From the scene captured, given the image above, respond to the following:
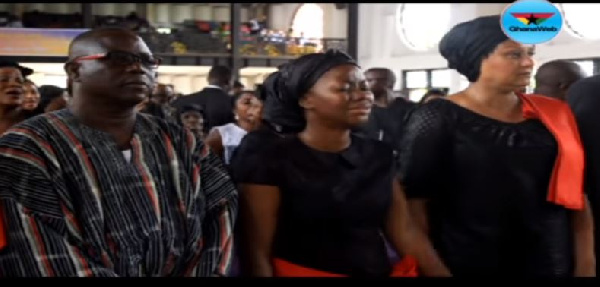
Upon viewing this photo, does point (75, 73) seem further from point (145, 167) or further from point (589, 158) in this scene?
point (589, 158)

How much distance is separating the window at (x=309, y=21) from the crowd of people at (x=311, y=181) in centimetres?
1698

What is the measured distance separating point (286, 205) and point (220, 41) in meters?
14.9

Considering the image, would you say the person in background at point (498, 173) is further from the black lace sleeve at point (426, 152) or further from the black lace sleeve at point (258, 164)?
the black lace sleeve at point (258, 164)

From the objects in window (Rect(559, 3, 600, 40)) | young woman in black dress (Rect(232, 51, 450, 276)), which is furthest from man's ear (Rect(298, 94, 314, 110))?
window (Rect(559, 3, 600, 40))

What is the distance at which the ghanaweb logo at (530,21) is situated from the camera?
212 cm

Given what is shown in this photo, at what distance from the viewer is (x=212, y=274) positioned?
5.78ft

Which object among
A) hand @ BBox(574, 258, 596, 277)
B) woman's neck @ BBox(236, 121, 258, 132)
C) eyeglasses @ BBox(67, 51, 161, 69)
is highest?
eyeglasses @ BBox(67, 51, 161, 69)

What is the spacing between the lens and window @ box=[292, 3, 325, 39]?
63.2ft

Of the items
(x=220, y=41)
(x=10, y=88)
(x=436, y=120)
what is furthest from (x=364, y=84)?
(x=220, y=41)

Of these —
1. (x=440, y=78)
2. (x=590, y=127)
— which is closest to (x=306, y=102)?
(x=590, y=127)

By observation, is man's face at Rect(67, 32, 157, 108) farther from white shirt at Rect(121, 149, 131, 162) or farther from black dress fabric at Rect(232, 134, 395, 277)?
black dress fabric at Rect(232, 134, 395, 277)

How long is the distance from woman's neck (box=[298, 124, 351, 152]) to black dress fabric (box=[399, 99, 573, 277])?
24 cm

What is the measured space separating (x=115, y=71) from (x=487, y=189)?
38.4 inches

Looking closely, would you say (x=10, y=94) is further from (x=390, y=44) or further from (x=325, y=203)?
(x=390, y=44)
